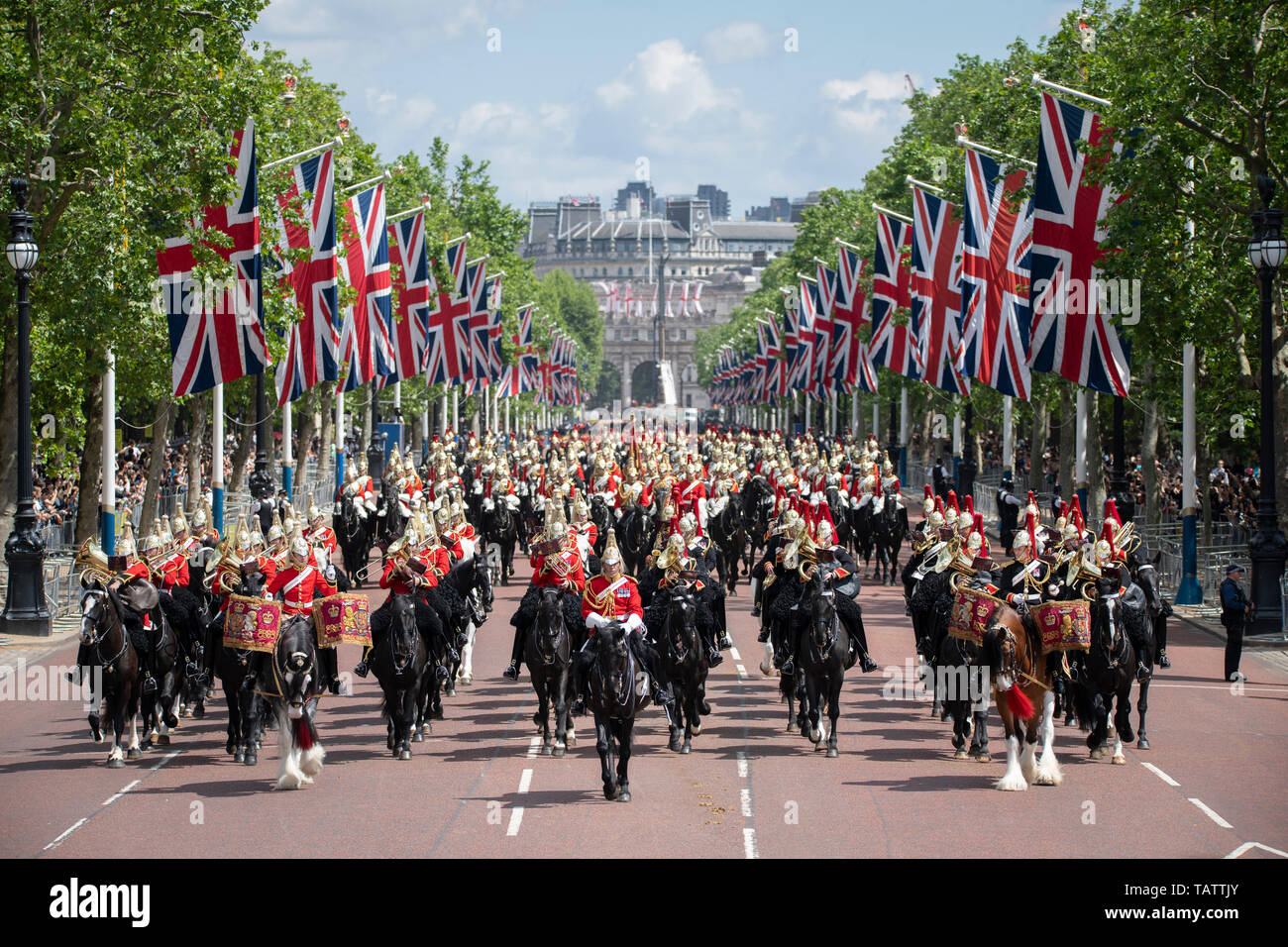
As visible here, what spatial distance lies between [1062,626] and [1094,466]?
24.4 m

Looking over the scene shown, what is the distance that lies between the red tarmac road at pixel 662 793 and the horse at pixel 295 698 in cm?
28

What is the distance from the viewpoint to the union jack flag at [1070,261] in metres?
→ 28.2

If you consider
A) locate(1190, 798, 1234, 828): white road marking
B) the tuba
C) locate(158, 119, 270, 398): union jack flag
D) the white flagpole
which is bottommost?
locate(1190, 798, 1234, 828): white road marking

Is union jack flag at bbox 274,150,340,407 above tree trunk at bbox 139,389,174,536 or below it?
above

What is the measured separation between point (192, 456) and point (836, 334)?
77.0 feet

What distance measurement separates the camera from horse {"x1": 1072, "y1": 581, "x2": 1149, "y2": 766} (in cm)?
1680

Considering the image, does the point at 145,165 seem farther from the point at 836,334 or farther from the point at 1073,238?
the point at 836,334

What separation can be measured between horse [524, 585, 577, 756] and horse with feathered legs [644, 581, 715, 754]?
895 mm

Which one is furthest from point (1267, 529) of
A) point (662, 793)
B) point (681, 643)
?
point (662, 793)

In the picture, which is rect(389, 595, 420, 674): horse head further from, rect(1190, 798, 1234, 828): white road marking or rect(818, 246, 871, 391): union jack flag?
rect(818, 246, 871, 391): union jack flag

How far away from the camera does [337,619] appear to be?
16.5 meters

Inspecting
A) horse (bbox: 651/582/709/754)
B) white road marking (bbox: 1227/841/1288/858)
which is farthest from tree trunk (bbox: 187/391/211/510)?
white road marking (bbox: 1227/841/1288/858)

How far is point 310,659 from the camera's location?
15.9 meters
